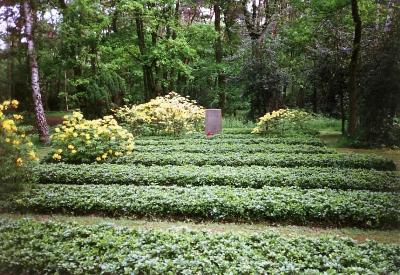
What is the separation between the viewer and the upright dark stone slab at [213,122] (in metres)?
12.4

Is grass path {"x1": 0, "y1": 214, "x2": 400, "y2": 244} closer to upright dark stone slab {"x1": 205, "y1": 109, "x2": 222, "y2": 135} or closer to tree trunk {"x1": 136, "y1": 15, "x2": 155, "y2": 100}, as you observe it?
upright dark stone slab {"x1": 205, "y1": 109, "x2": 222, "y2": 135}

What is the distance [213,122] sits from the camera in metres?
12.5

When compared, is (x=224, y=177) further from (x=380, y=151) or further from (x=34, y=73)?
(x=34, y=73)

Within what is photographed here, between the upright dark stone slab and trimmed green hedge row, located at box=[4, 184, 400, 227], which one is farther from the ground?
the upright dark stone slab

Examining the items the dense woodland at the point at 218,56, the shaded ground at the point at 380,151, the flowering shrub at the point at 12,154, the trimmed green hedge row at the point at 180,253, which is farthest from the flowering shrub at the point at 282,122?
the trimmed green hedge row at the point at 180,253

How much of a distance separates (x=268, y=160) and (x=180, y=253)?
183 inches

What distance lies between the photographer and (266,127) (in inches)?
513

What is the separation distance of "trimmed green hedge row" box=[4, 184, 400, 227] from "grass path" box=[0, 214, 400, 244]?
147 millimetres

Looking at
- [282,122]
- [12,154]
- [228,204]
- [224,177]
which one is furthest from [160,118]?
[228,204]

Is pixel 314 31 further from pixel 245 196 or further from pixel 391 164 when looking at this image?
pixel 245 196

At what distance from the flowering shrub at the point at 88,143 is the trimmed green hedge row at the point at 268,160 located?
14.7 inches

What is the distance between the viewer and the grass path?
14.7ft

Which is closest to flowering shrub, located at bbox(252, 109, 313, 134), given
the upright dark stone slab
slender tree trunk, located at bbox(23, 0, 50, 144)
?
the upright dark stone slab

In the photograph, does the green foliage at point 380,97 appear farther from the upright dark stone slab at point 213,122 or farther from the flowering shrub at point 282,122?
the upright dark stone slab at point 213,122
